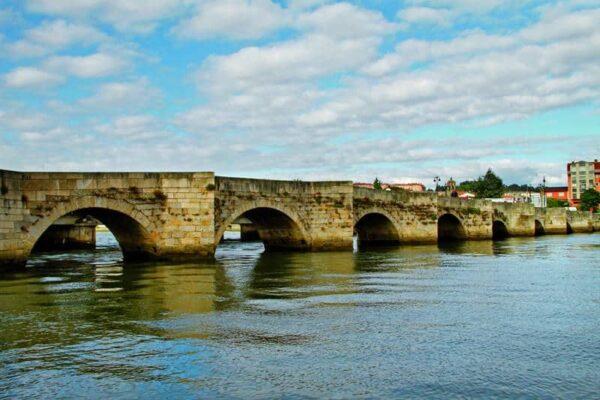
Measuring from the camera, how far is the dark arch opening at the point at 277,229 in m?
28.7

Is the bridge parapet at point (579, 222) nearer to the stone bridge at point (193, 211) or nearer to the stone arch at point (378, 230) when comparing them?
the stone bridge at point (193, 211)

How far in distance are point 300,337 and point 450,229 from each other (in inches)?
1540

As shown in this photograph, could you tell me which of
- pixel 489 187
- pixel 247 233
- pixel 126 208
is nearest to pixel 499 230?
pixel 247 233

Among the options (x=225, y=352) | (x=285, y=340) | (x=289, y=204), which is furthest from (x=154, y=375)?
(x=289, y=204)

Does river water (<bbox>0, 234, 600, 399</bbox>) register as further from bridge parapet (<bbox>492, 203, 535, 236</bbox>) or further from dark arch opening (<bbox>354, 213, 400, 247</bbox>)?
bridge parapet (<bbox>492, 203, 535, 236</bbox>)

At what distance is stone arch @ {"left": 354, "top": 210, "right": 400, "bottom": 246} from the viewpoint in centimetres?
3666

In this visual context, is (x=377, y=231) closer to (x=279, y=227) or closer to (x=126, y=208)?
(x=279, y=227)

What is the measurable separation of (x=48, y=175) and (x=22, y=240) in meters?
2.29

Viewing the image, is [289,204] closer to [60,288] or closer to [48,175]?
[48,175]

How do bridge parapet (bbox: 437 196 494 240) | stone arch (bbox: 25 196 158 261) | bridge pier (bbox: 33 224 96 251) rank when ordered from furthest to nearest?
bridge parapet (bbox: 437 196 494 240), bridge pier (bbox: 33 224 96 251), stone arch (bbox: 25 196 158 261)

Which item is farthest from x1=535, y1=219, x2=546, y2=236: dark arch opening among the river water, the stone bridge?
the river water

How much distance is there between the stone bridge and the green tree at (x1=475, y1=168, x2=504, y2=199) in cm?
8266

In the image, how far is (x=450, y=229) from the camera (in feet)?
153

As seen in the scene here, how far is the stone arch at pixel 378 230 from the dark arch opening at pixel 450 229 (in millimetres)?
9013
